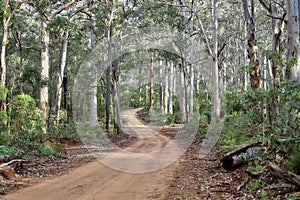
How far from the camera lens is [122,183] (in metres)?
7.47

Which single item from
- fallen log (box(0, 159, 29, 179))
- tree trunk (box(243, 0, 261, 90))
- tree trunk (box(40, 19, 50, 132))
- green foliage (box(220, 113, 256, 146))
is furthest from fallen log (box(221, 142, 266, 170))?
tree trunk (box(40, 19, 50, 132))

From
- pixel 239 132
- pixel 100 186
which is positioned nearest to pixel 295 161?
pixel 100 186

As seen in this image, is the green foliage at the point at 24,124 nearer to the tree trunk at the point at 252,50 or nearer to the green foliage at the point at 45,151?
the green foliage at the point at 45,151

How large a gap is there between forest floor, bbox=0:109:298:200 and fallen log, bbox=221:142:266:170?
18cm

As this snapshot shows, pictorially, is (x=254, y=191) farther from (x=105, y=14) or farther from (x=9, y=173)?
(x=105, y=14)

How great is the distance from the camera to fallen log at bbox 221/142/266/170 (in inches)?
296

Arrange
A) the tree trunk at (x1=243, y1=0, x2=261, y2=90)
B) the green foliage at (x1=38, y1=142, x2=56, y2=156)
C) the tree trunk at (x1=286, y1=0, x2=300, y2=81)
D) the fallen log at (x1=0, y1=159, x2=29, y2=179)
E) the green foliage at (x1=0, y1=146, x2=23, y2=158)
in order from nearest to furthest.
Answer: the fallen log at (x1=0, y1=159, x2=29, y2=179) → the tree trunk at (x1=286, y1=0, x2=300, y2=81) → the green foliage at (x1=0, y1=146, x2=23, y2=158) → the tree trunk at (x1=243, y1=0, x2=261, y2=90) → the green foliage at (x1=38, y1=142, x2=56, y2=156)

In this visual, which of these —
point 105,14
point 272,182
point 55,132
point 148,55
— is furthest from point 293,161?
point 148,55

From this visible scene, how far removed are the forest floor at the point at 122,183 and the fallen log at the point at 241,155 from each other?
0.58 feet

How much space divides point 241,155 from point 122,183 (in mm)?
2758

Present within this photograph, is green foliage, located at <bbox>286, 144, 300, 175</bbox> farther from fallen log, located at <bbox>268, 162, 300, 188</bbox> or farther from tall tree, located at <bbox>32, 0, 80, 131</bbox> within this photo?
tall tree, located at <bbox>32, 0, 80, 131</bbox>

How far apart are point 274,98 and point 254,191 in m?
2.09

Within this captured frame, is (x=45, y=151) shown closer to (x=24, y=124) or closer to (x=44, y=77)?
(x=24, y=124)

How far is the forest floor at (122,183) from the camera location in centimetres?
640
